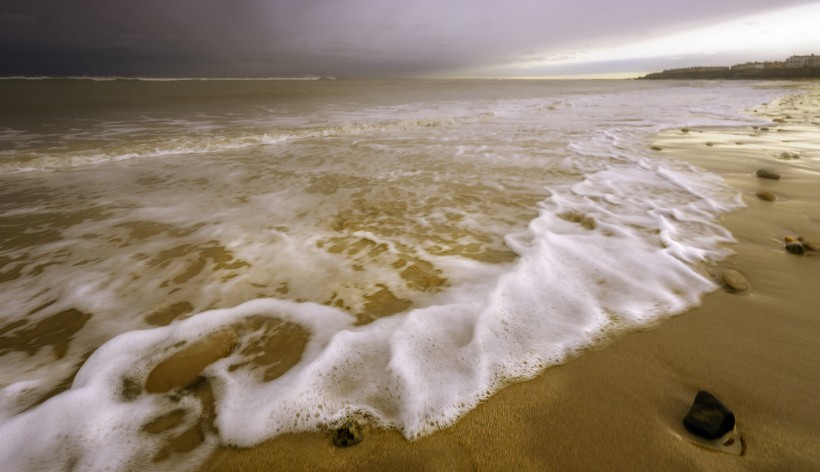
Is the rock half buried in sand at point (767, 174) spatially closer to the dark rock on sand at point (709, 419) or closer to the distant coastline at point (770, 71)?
the dark rock on sand at point (709, 419)

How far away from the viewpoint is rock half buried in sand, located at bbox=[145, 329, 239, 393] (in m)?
1.66

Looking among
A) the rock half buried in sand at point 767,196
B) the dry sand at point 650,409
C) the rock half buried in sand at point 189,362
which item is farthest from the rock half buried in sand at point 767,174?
the rock half buried in sand at point 189,362

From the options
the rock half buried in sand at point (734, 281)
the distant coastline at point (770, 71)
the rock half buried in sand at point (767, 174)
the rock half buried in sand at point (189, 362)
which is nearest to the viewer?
the rock half buried in sand at point (189, 362)

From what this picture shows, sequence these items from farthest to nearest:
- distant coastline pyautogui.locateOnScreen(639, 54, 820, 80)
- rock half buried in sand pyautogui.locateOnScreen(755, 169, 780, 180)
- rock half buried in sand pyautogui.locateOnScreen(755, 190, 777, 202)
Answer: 1. distant coastline pyautogui.locateOnScreen(639, 54, 820, 80)
2. rock half buried in sand pyautogui.locateOnScreen(755, 169, 780, 180)
3. rock half buried in sand pyautogui.locateOnScreen(755, 190, 777, 202)

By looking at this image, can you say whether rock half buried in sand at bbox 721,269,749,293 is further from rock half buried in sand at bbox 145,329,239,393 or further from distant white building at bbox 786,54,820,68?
distant white building at bbox 786,54,820,68

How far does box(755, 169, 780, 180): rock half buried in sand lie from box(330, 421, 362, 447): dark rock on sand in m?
5.45

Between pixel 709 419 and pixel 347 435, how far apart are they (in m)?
1.28

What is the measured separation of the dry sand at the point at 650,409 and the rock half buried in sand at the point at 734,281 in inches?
1.7

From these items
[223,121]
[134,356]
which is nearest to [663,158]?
[134,356]

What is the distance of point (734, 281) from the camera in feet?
6.98

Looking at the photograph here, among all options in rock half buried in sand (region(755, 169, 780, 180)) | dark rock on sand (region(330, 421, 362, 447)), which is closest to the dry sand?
dark rock on sand (region(330, 421, 362, 447))

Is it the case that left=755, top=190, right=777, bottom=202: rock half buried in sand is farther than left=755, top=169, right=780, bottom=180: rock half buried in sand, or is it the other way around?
left=755, top=169, right=780, bottom=180: rock half buried in sand

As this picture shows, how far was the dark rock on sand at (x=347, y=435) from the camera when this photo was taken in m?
1.33

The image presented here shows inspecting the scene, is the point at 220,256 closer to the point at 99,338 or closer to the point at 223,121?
the point at 99,338
